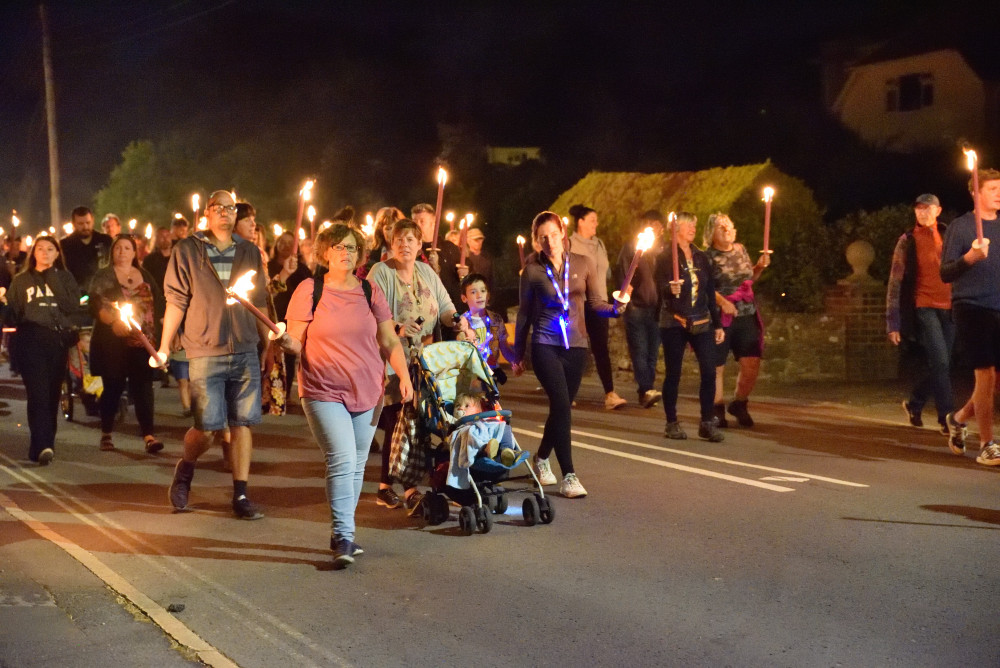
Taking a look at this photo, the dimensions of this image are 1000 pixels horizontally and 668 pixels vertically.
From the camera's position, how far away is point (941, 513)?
7.69 metres

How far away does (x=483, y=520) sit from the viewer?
24.2 ft

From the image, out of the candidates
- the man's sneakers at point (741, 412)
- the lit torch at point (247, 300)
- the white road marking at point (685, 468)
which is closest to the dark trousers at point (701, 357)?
the white road marking at point (685, 468)

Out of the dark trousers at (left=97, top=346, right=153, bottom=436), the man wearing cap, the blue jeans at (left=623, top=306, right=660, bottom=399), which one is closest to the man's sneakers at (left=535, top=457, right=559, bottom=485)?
the man wearing cap

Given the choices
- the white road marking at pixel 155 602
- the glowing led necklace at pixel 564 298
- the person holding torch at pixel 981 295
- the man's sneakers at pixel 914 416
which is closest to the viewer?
the white road marking at pixel 155 602

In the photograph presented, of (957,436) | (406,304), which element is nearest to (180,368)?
(406,304)

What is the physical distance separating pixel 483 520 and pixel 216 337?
2114 mm

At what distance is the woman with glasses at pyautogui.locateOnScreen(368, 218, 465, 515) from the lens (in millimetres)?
8180

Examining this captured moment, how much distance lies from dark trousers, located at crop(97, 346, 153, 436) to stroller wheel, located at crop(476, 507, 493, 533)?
4801 millimetres

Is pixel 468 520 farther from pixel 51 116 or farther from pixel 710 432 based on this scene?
pixel 51 116

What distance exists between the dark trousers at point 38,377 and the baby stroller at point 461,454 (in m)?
4.14

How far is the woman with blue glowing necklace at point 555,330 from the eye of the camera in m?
8.41

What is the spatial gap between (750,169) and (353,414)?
45.5 ft

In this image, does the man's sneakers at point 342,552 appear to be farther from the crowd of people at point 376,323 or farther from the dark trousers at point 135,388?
the dark trousers at point 135,388

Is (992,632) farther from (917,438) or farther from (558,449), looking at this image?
(917,438)
